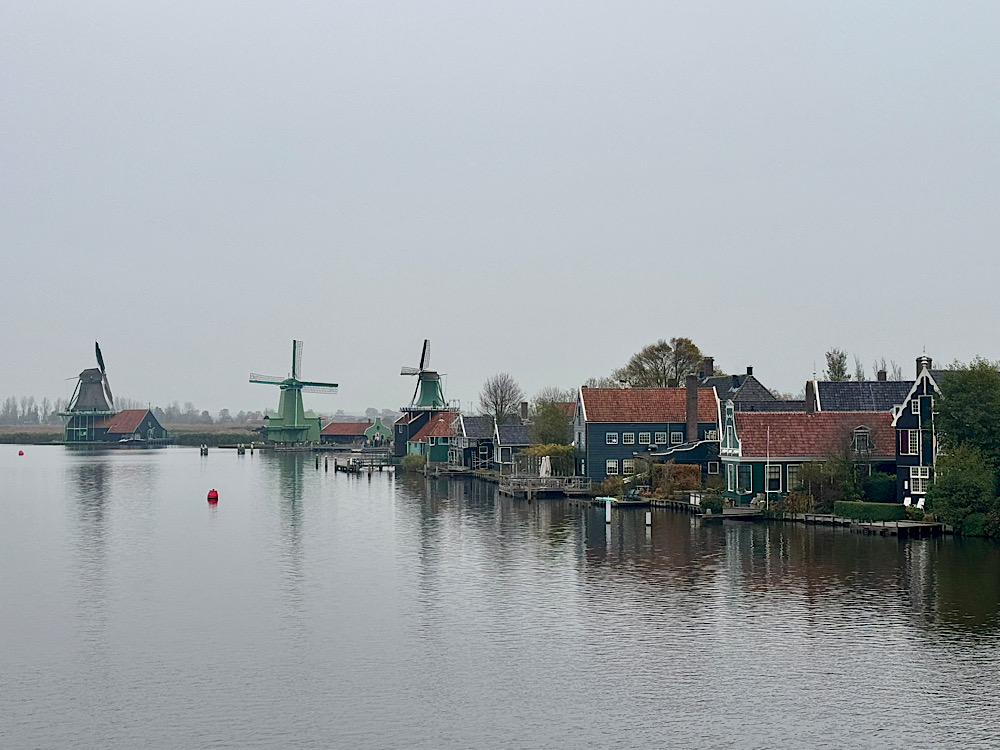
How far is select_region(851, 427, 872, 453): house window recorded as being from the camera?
67625 mm

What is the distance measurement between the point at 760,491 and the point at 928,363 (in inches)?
523

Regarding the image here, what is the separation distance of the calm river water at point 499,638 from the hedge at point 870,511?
3.25m

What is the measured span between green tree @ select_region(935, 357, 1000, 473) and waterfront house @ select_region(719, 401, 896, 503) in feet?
26.0

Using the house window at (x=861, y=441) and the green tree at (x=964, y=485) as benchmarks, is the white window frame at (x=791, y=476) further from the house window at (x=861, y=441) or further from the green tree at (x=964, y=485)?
the green tree at (x=964, y=485)

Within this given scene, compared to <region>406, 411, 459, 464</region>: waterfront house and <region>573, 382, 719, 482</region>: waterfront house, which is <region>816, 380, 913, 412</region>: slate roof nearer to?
<region>573, 382, 719, 482</region>: waterfront house

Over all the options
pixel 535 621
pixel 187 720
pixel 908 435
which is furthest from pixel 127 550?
pixel 908 435

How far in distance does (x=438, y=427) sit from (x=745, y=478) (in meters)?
61.9

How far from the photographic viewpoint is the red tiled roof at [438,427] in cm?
12506

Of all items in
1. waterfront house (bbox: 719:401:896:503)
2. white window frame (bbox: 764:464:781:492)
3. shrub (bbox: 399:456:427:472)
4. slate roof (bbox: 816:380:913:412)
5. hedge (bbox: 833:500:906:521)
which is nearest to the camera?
hedge (bbox: 833:500:906:521)

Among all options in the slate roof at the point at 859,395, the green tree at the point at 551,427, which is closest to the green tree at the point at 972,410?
the slate roof at the point at 859,395

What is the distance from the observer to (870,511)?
61.2 m

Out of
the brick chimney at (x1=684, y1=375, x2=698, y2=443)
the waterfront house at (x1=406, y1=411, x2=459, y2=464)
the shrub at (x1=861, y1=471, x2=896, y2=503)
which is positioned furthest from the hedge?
the waterfront house at (x1=406, y1=411, x2=459, y2=464)

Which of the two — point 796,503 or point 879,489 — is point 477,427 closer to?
point 796,503

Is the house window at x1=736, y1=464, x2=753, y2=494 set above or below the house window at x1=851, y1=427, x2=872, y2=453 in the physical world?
below
